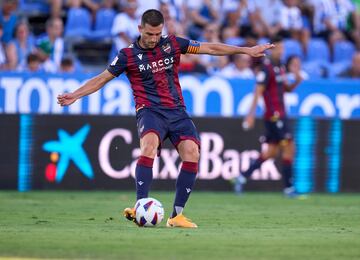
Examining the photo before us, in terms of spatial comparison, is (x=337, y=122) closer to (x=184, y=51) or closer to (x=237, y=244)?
(x=184, y=51)

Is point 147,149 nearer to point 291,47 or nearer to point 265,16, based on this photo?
point 291,47

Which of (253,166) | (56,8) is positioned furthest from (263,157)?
(56,8)

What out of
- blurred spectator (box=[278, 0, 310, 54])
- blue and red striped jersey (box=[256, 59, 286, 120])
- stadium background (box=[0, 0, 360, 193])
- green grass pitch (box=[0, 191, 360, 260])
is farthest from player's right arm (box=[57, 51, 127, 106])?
blurred spectator (box=[278, 0, 310, 54])

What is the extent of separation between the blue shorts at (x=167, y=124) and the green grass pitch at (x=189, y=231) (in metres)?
1.03

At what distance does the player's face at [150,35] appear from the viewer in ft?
34.8

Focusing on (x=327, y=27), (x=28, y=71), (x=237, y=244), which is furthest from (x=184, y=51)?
(x=327, y=27)

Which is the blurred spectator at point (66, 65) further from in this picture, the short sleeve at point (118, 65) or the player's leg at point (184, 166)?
the player's leg at point (184, 166)

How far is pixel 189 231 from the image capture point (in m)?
10.2

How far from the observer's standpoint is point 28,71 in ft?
Result: 61.0

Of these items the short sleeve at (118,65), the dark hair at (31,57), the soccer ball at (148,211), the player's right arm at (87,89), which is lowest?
the soccer ball at (148,211)

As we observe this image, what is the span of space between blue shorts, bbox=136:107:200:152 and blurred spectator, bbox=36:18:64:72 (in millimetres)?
9178

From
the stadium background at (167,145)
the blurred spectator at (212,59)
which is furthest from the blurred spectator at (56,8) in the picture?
the blurred spectator at (212,59)

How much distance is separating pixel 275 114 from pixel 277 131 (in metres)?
0.30

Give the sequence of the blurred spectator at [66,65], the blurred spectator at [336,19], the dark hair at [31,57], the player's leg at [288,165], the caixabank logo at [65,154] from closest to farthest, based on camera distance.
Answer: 1. the player's leg at [288,165]
2. the caixabank logo at [65,154]
3. the dark hair at [31,57]
4. the blurred spectator at [66,65]
5. the blurred spectator at [336,19]
